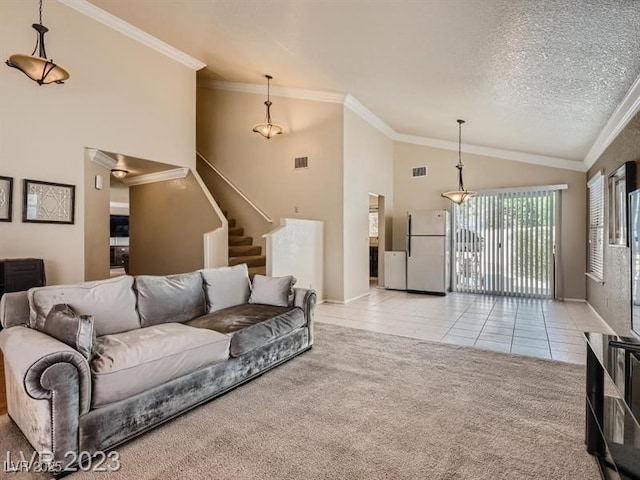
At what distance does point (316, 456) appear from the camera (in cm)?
187

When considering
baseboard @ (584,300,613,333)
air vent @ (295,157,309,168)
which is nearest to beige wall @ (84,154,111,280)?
air vent @ (295,157,309,168)

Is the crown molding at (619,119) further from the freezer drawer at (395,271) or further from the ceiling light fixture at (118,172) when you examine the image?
the ceiling light fixture at (118,172)

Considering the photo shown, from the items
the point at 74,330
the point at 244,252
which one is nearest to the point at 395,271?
the point at 244,252

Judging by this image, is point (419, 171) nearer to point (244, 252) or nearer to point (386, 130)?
point (386, 130)

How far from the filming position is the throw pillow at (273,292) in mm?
3617

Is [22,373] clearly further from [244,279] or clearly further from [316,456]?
[244,279]

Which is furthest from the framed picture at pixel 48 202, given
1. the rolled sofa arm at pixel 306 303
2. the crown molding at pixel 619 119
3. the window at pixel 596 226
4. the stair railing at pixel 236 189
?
the window at pixel 596 226

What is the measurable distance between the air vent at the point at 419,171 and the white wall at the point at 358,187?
32.9 inches

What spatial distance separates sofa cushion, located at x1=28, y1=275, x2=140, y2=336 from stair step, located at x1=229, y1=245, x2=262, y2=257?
362 cm

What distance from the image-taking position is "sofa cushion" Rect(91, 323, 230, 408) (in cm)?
191

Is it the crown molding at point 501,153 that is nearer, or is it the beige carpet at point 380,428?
the beige carpet at point 380,428

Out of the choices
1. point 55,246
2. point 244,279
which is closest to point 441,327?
point 244,279

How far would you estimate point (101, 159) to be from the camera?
5008 mm

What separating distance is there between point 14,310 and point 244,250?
4.35 metres
